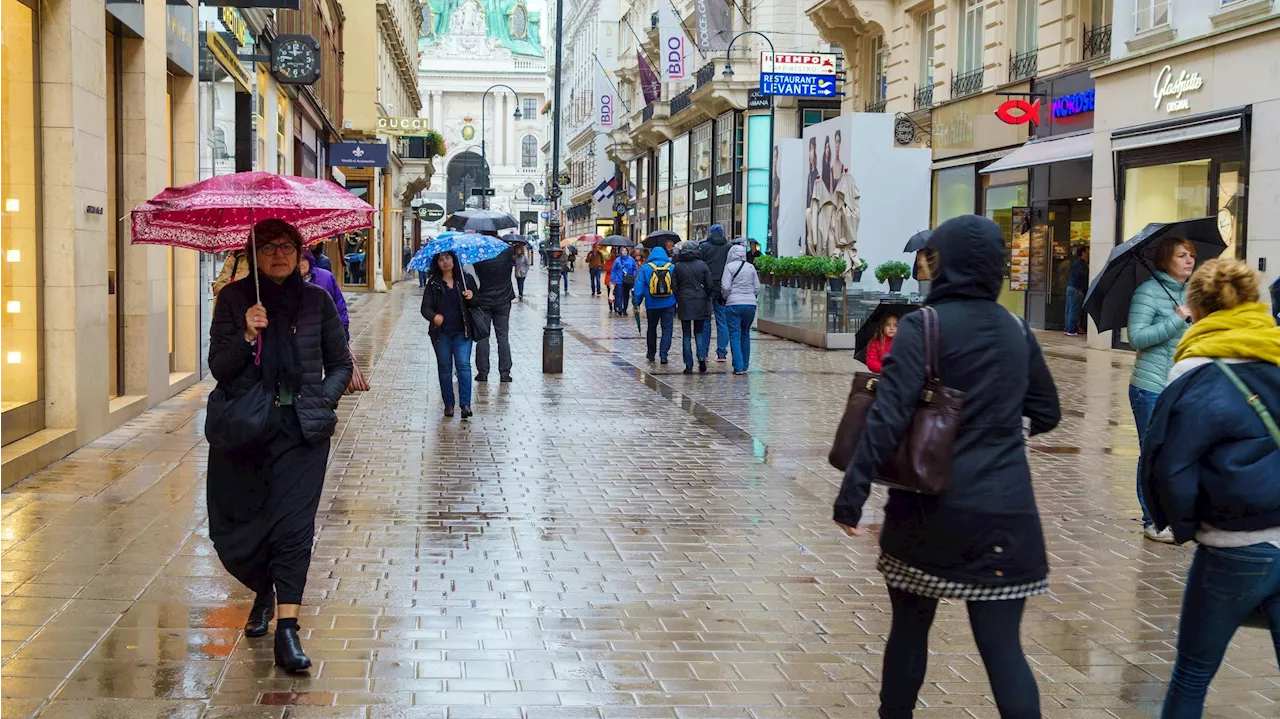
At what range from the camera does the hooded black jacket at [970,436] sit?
148 inches

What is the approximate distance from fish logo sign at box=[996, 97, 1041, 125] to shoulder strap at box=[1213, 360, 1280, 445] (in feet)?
74.0

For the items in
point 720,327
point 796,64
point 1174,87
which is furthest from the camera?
point 796,64

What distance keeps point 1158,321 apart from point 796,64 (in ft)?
92.8

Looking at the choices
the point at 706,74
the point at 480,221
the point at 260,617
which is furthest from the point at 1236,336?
the point at 706,74

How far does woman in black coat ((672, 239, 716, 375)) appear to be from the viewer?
683 inches

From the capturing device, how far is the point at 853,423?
3996 mm

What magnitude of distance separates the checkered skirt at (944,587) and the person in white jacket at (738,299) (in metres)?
13.1

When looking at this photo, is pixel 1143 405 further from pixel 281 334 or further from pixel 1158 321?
pixel 281 334

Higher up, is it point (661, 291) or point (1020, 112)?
point (1020, 112)

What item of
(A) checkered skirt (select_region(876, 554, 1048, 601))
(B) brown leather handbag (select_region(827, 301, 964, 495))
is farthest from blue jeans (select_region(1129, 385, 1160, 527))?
(B) brown leather handbag (select_region(827, 301, 964, 495))

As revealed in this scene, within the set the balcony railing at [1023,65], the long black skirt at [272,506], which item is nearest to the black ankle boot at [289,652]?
the long black skirt at [272,506]

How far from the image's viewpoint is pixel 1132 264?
7.66 metres

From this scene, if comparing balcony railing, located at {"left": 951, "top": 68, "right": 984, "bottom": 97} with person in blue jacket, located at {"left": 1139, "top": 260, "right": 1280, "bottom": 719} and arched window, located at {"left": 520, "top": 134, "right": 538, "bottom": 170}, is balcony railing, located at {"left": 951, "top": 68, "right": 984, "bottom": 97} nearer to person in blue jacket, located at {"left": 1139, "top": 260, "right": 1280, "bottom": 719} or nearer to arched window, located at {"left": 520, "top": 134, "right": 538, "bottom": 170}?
person in blue jacket, located at {"left": 1139, "top": 260, "right": 1280, "bottom": 719}

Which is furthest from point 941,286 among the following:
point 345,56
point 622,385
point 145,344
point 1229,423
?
point 345,56
